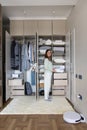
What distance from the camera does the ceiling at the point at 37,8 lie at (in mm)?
4391

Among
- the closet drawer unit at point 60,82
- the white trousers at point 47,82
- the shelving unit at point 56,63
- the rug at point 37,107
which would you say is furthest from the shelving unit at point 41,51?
the rug at point 37,107

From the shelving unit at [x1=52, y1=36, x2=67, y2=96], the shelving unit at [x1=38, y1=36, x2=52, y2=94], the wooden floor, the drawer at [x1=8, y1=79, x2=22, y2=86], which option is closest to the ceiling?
the shelving unit at [x1=38, y1=36, x2=52, y2=94]

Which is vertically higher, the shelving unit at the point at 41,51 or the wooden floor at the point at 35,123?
the shelving unit at the point at 41,51

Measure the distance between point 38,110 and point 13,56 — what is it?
2171mm

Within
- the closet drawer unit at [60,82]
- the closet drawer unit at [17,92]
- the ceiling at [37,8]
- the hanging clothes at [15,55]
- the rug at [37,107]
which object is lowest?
the rug at [37,107]

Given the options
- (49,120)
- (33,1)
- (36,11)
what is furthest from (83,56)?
(36,11)

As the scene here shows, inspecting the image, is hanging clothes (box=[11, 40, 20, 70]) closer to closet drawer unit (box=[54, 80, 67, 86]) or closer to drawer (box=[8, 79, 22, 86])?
drawer (box=[8, 79, 22, 86])

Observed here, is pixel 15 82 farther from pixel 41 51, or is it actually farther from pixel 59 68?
pixel 59 68

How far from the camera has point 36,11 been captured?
5.48 m

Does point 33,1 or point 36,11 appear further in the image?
point 36,11

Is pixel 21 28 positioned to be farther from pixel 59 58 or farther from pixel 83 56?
pixel 83 56

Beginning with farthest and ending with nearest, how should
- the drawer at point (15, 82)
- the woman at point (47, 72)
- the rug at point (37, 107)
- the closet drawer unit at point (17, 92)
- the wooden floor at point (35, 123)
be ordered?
the closet drawer unit at point (17, 92), the drawer at point (15, 82), the woman at point (47, 72), the rug at point (37, 107), the wooden floor at point (35, 123)

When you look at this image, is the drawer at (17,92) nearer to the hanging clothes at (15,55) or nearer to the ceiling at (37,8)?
the hanging clothes at (15,55)

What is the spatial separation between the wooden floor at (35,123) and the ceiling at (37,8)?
2453 millimetres
